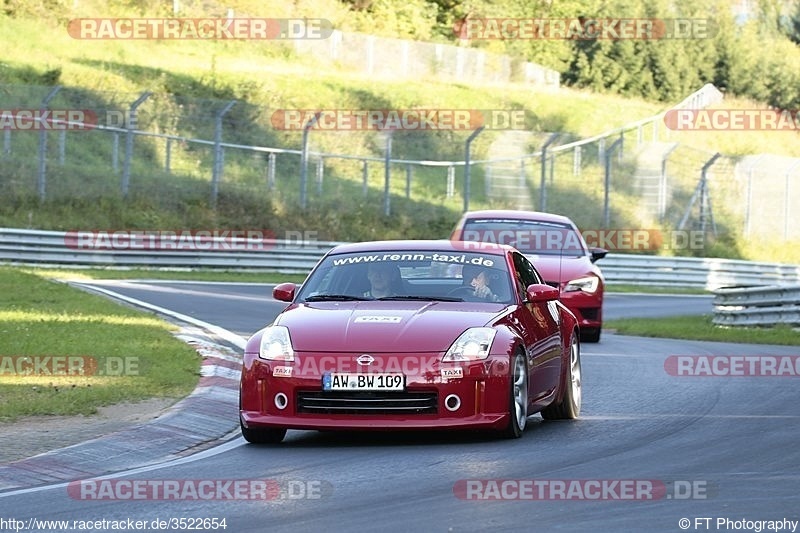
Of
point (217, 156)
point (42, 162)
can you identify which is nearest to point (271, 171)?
point (217, 156)

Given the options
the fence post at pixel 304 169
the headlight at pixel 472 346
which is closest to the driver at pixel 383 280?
the headlight at pixel 472 346

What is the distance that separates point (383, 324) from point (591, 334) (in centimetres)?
937

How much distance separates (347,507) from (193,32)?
170 ft

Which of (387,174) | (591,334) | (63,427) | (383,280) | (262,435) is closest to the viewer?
(262,435)

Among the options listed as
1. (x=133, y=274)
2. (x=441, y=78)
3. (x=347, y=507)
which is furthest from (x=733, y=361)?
(x=441, y=78)

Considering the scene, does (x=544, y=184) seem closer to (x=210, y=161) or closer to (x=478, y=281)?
(x=210, y=161)

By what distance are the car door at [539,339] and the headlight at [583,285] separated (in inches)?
262

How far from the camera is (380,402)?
9.84 metres

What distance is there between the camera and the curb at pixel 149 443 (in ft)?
28.9

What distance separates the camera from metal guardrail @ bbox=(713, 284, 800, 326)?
22.3 metres

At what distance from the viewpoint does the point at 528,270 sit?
12.1 metres

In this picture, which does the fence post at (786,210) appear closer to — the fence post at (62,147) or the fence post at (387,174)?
the fence post at (387,174)

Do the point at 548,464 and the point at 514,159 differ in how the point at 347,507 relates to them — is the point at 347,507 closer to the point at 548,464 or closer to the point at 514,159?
the point at 548,464

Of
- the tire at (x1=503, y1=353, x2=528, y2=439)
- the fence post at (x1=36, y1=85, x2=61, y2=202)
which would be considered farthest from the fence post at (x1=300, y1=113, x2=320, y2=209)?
the tire at (x1=503, y1=353, x2=528, y2=439)
